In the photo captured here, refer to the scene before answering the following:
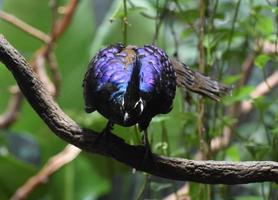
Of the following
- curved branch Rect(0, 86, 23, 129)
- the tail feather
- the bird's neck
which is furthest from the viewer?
curved branch Rect(0, 86, 23, 129)

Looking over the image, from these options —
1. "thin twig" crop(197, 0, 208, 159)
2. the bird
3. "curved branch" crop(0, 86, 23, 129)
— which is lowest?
"curved branch" crop(0, 86, 23, 129)

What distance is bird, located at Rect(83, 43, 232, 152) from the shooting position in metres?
0.79

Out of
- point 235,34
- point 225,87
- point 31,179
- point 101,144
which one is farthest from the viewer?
point 31,179

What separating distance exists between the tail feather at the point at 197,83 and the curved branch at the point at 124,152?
0.20 meters

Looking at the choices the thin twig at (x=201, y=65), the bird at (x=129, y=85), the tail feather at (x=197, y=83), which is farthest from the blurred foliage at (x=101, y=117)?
the bird at (x=129, y=85)

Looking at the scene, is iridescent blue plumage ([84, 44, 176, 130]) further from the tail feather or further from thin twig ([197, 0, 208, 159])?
thin twig ([197, 0, 208, 159])

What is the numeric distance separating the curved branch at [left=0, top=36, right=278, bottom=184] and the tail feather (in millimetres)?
200

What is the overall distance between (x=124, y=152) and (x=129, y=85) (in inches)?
4.4

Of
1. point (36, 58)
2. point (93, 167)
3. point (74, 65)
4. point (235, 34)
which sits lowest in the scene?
point (93, 167)

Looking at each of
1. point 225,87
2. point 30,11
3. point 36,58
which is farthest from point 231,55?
point 30,11

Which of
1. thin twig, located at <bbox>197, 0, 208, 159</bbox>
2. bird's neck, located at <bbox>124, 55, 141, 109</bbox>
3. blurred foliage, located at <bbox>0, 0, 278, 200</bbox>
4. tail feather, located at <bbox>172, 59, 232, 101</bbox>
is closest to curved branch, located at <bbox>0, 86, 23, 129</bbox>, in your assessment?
blurred foliage, located at <bbox>0, 0, 278, 200</bbox>

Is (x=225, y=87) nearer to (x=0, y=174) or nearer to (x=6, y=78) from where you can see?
(x=0, y=174)

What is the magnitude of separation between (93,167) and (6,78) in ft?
1.54

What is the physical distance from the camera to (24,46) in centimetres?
209
